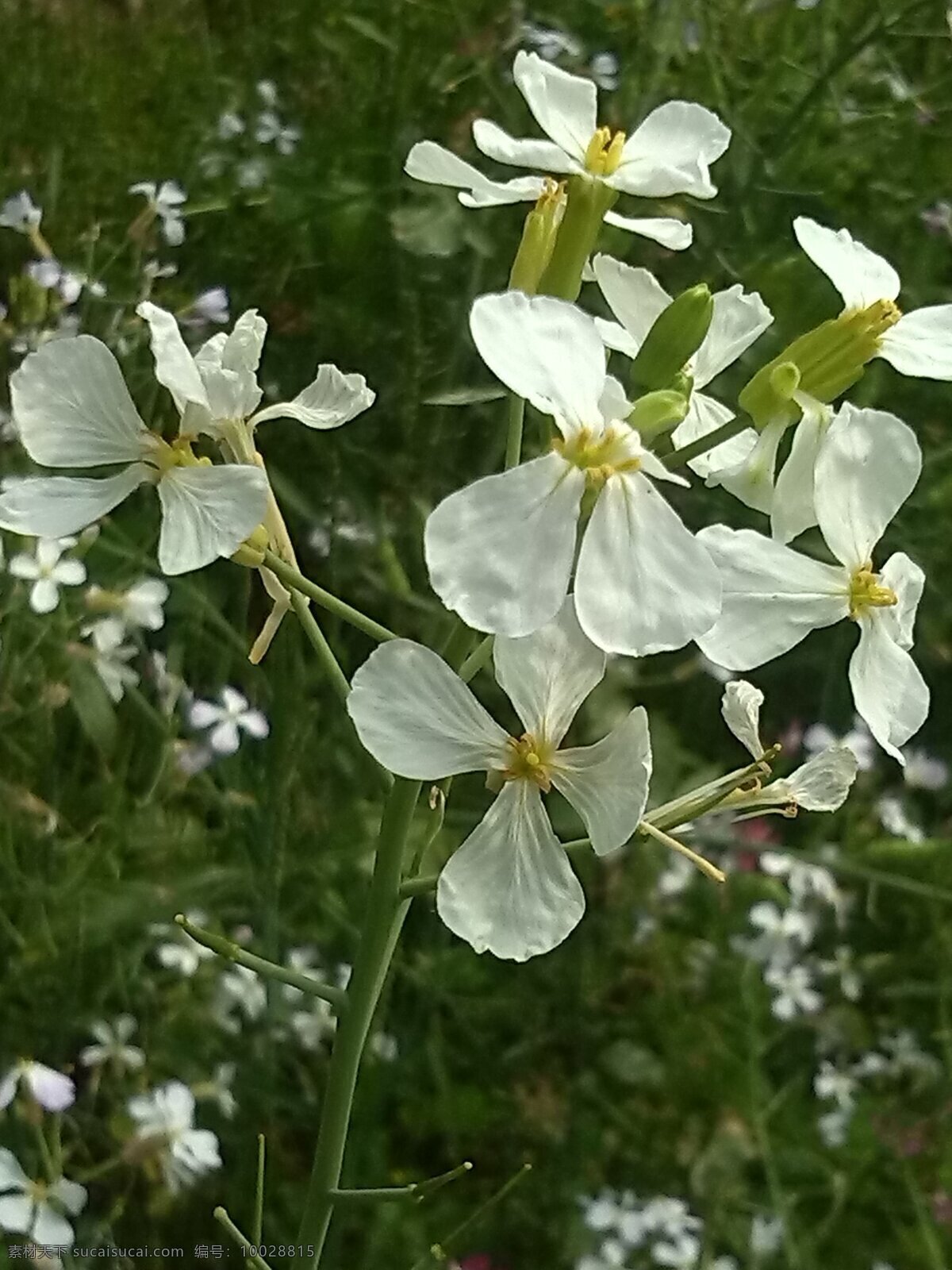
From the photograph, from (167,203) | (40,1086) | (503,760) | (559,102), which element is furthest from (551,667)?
(167,203)

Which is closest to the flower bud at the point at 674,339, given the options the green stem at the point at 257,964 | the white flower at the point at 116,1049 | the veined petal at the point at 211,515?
the veined petal at the point at 211,515

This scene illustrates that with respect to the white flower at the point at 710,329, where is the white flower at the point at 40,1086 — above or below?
below

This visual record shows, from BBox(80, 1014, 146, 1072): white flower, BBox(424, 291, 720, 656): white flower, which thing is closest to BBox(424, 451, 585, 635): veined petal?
BBox(424, 291, 720, 656): white flower

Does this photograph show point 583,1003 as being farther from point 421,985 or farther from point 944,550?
point 944,550

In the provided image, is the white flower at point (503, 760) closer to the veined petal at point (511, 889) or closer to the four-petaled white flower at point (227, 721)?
the veined petal at point (511, 889)

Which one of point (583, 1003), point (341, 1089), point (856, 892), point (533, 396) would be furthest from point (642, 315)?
point (856, 892)

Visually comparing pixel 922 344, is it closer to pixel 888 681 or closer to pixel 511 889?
pixel 888 681
